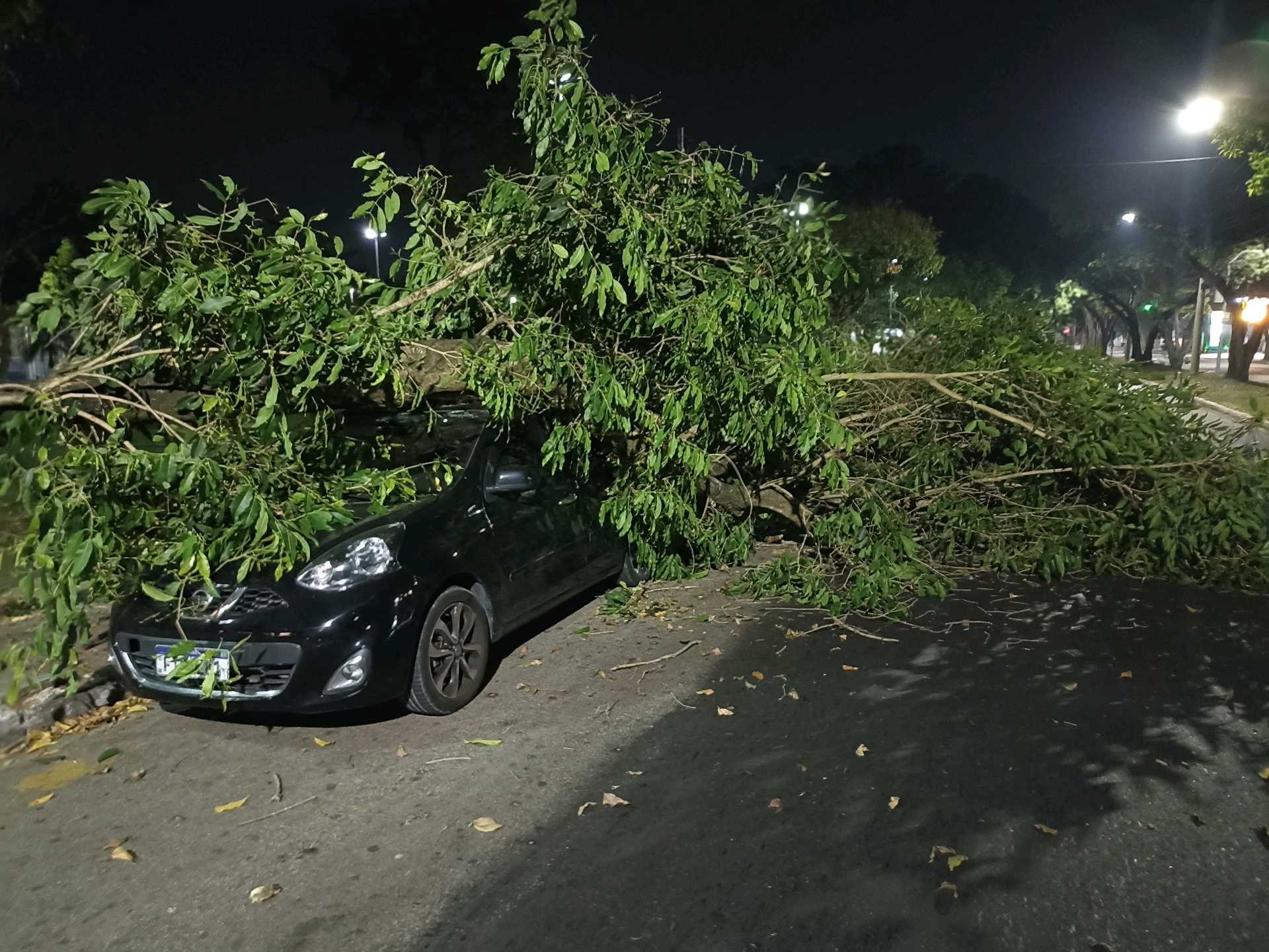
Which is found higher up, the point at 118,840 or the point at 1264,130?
the point at 1264,130

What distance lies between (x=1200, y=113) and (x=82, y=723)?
18.7m

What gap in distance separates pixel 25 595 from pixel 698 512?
5026 mm

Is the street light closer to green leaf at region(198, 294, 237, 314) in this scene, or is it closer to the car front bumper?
the car front bumper

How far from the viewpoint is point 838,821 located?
13.3ft

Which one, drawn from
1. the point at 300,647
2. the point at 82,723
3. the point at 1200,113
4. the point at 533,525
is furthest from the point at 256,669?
the point at 1200,113

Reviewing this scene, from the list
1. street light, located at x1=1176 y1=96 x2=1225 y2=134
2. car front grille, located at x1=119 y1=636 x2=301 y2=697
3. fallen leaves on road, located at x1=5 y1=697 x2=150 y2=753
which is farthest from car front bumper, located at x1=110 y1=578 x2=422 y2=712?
street light, located at x1=1176 y1=96 x2=1225 y2=134

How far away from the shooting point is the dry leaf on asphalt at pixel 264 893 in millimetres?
3609

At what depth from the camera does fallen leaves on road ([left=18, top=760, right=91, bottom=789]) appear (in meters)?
4.61

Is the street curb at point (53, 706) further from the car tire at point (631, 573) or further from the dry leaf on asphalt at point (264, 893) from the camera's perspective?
the car tire at point (631, 573)

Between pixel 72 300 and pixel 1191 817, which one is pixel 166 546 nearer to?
pixel 72 300

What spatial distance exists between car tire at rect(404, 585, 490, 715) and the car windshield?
0.69m

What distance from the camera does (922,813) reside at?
4.08 meters

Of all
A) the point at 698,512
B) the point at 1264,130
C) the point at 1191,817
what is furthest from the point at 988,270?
the point at 1191,817

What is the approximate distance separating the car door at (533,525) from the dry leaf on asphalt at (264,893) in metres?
2.40
